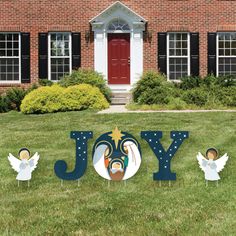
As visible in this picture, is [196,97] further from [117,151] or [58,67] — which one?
[117,151]

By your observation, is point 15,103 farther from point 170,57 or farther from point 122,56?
point 170,57

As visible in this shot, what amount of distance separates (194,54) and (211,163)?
44.4 ft

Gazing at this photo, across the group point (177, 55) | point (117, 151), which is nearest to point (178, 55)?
point (177, 55)

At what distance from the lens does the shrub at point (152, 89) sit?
637 inches

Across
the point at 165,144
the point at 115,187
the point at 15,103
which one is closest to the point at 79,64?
the point at 15,103

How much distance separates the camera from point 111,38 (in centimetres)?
1952

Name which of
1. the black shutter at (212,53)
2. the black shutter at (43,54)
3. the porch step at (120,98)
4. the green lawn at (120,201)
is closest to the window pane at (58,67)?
the black shutter at (43,54)

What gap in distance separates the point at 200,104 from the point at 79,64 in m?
5.63

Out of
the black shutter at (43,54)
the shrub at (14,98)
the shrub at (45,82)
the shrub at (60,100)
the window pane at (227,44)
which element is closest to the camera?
the shrub at (60,100)

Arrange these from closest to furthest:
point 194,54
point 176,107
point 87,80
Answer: point 176,107 < point 87,80 < point 194,54

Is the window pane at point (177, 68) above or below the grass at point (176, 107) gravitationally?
above

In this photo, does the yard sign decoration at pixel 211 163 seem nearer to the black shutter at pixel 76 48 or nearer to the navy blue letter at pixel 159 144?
the navy blue letter at pixel 159 144

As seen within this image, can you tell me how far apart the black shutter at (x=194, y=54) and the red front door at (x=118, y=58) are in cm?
247

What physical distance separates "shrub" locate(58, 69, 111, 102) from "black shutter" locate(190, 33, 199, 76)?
11.8 ft
